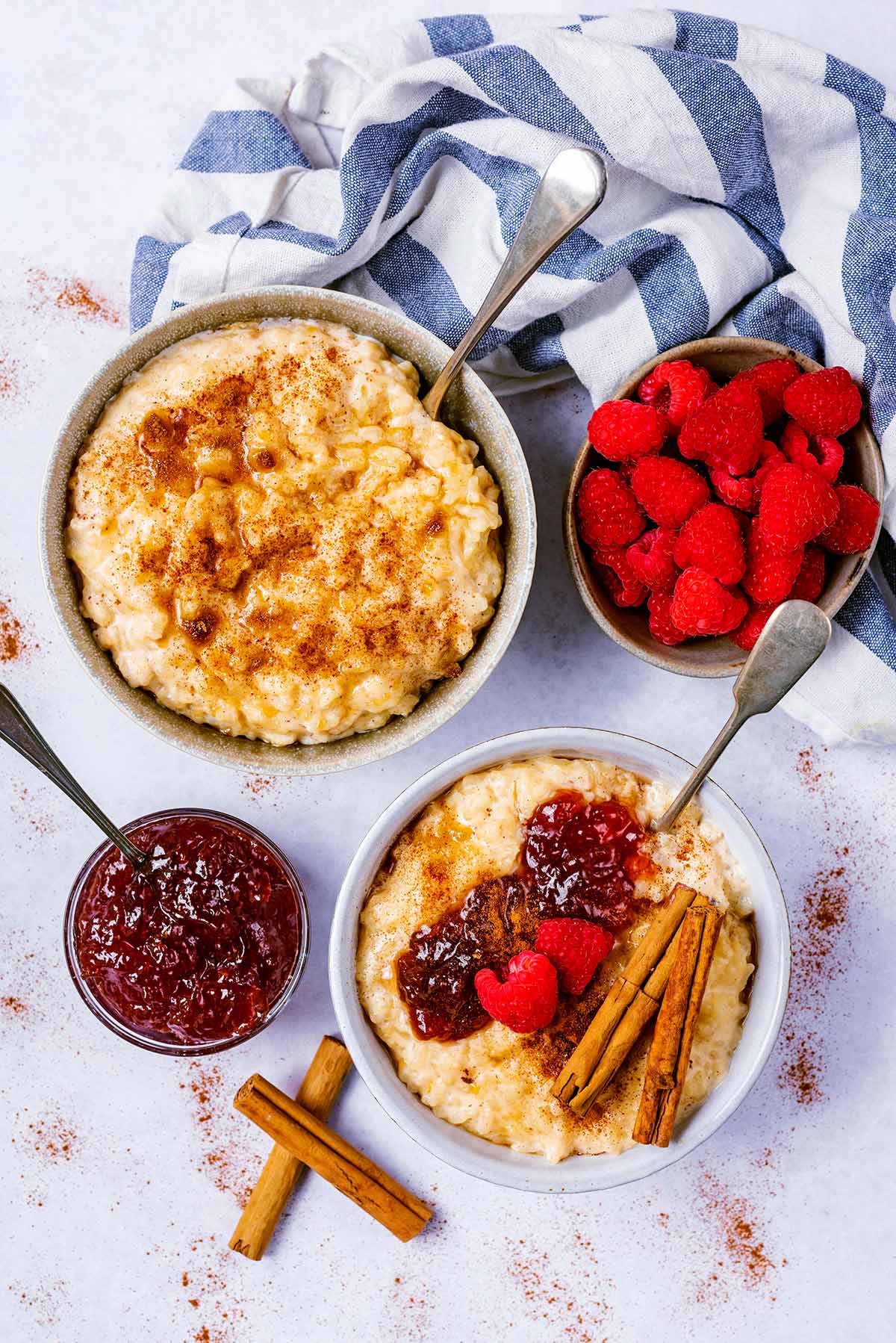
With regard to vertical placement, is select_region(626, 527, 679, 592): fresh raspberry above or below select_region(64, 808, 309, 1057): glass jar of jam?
above

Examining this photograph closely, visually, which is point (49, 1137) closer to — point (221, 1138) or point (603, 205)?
point (221, 1138)

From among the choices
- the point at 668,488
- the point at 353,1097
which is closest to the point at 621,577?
the point at 668,488

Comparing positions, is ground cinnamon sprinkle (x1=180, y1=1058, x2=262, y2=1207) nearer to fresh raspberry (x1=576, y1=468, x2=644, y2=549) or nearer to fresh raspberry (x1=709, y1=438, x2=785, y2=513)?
fresh raspberry (x1=576, y1=468, x2=644, y2=549)

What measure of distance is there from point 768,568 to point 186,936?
1465 mm

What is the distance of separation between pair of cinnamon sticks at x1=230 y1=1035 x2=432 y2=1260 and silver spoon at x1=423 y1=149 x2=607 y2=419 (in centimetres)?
168

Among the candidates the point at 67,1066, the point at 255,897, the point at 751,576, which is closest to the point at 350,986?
the point at 255,897

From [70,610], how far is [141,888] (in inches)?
25.6

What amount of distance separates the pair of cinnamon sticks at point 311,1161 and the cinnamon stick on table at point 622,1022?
0.62 metres

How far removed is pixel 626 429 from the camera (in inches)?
89.6

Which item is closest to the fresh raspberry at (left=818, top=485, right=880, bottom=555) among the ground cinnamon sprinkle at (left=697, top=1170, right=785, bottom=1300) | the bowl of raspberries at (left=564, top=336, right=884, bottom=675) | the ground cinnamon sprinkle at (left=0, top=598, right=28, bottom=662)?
the bowl of raspberries at (left=564, top=336, right=884, bottom=675)

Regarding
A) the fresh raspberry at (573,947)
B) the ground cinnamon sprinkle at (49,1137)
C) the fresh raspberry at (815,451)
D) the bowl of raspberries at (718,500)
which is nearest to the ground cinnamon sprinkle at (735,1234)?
the fresh raspberry at (573,947)

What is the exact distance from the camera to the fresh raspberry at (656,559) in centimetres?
230

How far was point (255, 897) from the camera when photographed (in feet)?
8.09

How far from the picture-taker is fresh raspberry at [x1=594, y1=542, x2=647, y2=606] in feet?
7.77
